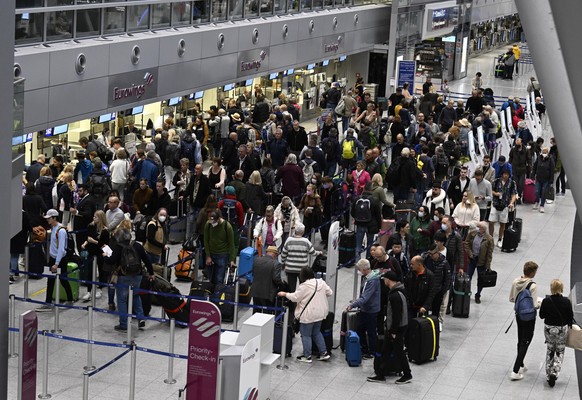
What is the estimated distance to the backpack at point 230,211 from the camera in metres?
17.3

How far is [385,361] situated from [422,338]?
29.1 inches

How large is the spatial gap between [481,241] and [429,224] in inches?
34.8

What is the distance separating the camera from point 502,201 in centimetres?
1977

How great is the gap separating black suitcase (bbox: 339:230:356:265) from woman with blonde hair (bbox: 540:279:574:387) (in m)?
5.34

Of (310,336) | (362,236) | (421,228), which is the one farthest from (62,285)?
(421,228)

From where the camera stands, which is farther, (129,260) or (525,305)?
(129,260)

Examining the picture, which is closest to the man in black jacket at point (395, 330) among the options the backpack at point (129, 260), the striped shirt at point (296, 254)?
the striped shirt at point (296, 254)

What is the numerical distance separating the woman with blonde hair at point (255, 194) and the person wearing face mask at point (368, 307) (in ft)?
15.6

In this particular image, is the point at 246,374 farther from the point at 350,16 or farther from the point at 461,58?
the point at 461,58

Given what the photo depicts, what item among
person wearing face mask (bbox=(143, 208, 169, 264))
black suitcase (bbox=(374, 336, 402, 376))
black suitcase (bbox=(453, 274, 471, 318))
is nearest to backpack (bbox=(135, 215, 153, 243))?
person wearing face mask (bbox=(143, 208, 169, 264))

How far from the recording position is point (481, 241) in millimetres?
16156

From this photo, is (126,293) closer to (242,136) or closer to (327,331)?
(327,331)

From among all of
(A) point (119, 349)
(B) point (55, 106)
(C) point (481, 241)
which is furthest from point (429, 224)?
(B) point (55, 106)

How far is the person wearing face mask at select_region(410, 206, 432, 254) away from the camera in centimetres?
1647
